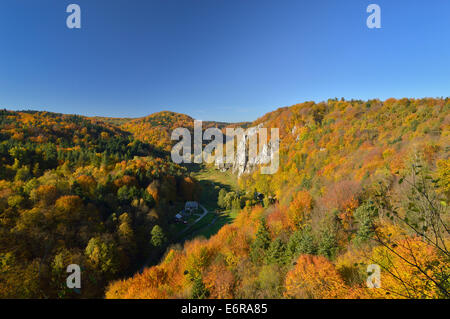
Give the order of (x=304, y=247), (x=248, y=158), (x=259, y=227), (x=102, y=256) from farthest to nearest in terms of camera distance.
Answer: (x=248, y=158)
(x=102, y=256)
(x=259, y=227)
(x=304, y=247)

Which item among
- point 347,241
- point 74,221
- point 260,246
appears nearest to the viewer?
point 347,241

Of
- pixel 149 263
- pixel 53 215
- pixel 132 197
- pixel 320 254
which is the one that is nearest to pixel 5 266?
pixel 53 215

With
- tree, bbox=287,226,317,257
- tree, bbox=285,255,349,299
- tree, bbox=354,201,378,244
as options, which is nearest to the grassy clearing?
tree, bbox=287,226,317,257

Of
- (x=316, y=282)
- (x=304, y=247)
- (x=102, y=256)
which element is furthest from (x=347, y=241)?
(x=102, y=256)

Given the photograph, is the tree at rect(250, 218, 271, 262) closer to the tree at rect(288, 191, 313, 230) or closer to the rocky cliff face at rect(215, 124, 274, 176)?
the tree at rect(288, 191, 313, 230)

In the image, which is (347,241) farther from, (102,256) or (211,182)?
(211,182)

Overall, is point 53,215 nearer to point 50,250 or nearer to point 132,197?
point 50,250

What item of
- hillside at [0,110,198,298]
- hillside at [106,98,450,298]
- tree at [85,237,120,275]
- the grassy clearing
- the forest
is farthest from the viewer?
the grassy clearing

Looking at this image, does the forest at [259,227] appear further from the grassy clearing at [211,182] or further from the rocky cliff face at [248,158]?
the rocky cliff face at [248,158]
